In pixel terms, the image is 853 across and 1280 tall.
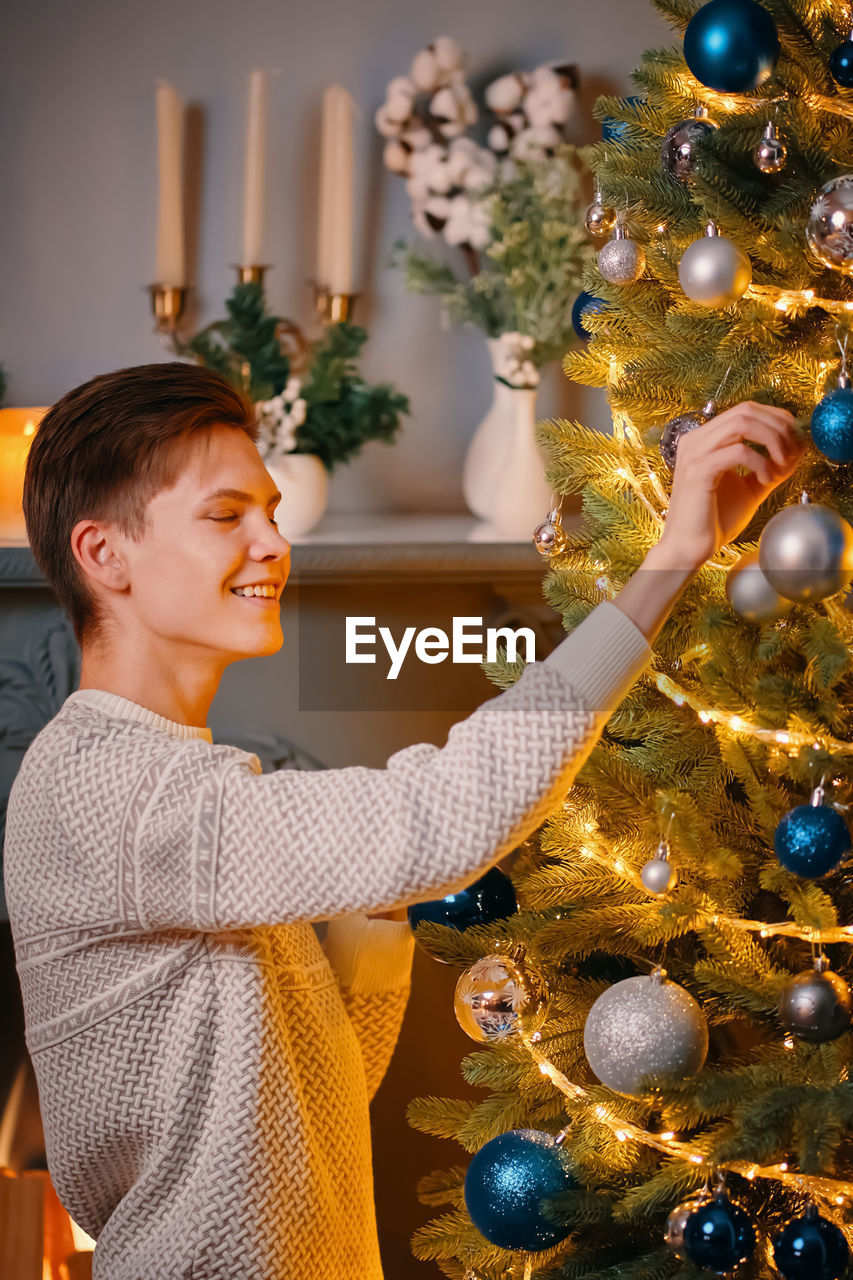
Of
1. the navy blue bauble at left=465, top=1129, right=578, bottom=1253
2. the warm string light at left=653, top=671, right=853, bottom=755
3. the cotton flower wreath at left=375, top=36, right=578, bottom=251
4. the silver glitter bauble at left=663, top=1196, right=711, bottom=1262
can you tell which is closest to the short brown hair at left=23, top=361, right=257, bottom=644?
the warm string light at left=653, top=671, right=853, bottom=755

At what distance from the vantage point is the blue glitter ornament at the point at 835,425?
71cm

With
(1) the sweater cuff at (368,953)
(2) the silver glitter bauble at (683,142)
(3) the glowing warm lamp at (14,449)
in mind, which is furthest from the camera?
(3) the glowing warm lamp at (14,449)

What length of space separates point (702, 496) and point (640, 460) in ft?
0.66

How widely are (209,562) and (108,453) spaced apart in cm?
13

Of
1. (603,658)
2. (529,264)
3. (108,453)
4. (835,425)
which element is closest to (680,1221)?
(603,658)

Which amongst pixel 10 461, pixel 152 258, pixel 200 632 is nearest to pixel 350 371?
pixel 152 258

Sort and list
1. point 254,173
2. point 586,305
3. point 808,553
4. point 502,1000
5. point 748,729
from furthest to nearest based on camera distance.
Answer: point 254,173 → point 586,305 → point 502,1000 → point 748,729 → point 808,553

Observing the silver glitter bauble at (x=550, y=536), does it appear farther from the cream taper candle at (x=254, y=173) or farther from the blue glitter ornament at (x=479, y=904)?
the cream taper candle at (x=254, y=173)

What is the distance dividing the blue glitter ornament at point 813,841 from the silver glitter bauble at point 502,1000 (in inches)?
11.4

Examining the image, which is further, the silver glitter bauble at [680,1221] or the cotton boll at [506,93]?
the cotton boll at [506,93]

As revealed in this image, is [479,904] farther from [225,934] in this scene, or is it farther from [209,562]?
[209,562]

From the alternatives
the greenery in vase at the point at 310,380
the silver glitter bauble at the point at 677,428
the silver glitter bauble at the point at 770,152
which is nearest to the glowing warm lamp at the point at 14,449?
the greenery in vase at the point at 310,380

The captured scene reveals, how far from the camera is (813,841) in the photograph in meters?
0.72

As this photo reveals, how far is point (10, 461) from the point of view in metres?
1.73
